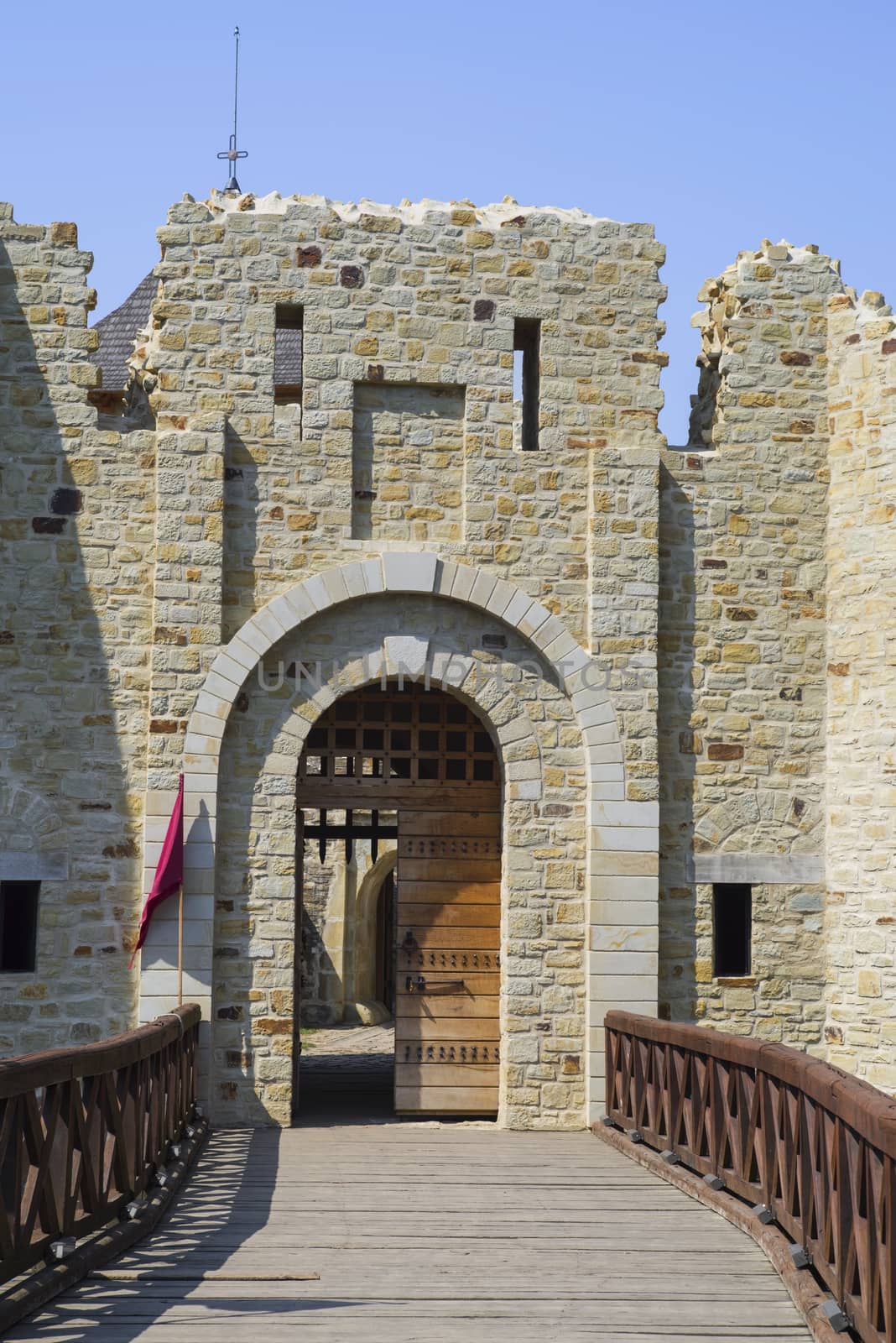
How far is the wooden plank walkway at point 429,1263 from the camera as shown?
5.26 meters

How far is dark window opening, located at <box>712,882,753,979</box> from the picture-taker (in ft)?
35.1

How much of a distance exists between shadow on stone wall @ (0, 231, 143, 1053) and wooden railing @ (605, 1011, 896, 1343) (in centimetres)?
313

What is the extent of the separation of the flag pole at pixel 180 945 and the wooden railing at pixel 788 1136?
2514 millimetres

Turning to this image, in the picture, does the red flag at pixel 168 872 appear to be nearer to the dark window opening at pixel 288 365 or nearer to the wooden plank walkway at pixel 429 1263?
the wooden plank walkway at pixel 429 1263

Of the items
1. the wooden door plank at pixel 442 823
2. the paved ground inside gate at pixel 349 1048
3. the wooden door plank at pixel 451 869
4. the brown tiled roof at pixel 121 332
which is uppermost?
the brown tiled roof at pixel 121 332

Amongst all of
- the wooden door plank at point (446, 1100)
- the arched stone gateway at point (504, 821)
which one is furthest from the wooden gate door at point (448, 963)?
the arched stone gateway at point (504, 821)

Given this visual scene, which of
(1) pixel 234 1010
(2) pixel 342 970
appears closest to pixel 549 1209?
(1) pixel 234 1010

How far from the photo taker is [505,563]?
10.6 metres

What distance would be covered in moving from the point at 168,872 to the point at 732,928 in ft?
11.4

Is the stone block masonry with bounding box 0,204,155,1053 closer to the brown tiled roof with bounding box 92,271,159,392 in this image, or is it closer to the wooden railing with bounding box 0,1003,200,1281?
the wooden railing with bounding box 0,1003,200,1281

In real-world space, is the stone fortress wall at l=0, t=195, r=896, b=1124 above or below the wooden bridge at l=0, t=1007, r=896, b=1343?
above

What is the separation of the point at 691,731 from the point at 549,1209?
13.1 ft

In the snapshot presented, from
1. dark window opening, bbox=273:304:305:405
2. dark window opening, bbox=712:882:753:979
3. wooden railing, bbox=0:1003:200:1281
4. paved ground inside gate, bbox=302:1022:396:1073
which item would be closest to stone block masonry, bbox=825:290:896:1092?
dark window opening, bbox=712:882:753:979

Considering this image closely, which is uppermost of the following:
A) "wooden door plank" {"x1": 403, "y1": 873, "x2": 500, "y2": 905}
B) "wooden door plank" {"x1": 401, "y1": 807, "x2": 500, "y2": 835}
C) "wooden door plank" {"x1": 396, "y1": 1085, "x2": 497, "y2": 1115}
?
"wooden door plank" {"x1": 401, "y1": 807, "x2": 500, "y2": 835}
